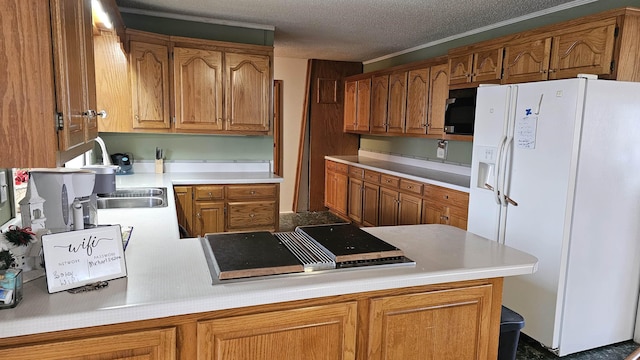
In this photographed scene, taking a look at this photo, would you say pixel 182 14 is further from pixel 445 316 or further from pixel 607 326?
pixel 607 326

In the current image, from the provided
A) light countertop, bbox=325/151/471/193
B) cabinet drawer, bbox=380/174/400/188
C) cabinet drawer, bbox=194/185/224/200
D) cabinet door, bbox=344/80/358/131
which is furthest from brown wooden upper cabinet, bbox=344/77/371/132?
cabinet drawer, bbox=194/185/224/200

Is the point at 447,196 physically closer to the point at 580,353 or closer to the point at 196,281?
the point at 580,353

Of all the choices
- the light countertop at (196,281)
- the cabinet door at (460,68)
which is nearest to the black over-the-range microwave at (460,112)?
the cabinet door at (460,68)

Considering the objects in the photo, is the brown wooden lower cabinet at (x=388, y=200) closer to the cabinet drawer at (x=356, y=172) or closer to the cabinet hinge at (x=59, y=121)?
the cabinet drawer at (x=356, y=172)

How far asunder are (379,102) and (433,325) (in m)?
4.19

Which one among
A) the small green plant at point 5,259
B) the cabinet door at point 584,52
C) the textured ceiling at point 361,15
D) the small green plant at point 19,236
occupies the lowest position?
the small green plant at point 5,259

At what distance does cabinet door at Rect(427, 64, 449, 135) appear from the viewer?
415 cm

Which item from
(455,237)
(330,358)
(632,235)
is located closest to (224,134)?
(455,237)

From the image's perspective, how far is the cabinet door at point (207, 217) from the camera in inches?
148

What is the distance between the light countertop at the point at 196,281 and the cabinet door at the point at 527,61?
1758mm

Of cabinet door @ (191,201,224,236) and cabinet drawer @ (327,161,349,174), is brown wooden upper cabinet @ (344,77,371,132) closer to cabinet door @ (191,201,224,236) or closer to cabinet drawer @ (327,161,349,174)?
cabinet drawer @ (327,161,349,174)

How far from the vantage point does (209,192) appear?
12.4ft

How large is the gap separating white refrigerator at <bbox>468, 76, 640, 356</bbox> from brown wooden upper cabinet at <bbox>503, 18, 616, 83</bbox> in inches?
11.1

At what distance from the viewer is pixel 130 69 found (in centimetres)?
371
